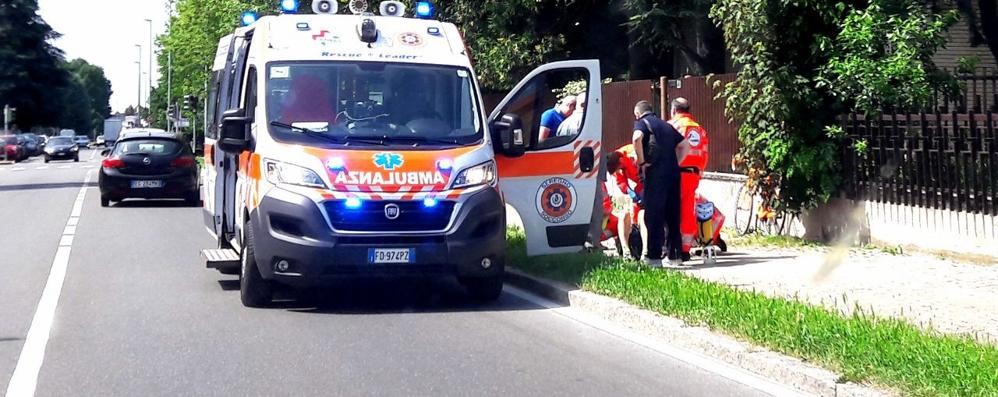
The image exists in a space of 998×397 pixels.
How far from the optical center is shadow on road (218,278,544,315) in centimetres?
1166

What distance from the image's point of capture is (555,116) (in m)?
14.1

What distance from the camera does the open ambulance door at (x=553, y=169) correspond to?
12969 millimetres

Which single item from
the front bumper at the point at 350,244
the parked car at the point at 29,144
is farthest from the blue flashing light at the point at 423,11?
the parked car at the point at 29,144

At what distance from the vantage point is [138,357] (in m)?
9.27

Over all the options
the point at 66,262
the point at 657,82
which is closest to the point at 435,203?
the point at 66,262

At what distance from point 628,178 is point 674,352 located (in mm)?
5318

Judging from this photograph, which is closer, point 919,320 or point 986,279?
point 919,320

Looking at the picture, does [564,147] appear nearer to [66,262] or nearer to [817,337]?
[817,337]

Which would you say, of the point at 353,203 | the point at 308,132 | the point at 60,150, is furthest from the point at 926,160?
the point at 60,150

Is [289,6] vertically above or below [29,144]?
below

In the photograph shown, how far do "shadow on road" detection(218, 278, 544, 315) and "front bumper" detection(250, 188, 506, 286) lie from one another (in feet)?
1.28

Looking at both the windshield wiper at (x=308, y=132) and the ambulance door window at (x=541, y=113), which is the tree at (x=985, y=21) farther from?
the windshield wiper at (x=308, y=132)

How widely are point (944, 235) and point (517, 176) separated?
167 inches

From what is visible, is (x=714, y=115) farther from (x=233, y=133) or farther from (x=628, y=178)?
Result: (x=233, y=133)
